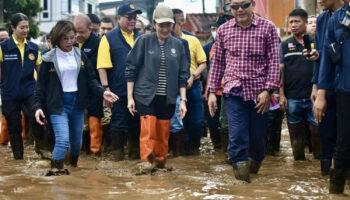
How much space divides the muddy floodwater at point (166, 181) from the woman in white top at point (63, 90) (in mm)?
450

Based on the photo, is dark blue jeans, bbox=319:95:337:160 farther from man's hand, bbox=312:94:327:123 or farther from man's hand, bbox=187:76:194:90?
man's hand, bbox=187:76:194:90

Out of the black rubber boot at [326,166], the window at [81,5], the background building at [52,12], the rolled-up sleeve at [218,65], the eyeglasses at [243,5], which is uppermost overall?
the window at [81,5]

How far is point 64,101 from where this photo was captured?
671 centimetres

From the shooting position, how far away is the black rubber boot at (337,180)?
502cm

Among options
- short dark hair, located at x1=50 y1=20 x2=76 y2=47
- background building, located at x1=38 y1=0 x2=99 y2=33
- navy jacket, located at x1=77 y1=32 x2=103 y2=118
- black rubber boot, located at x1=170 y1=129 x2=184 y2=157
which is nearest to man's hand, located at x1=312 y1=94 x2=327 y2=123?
short dark hair, located at x1=50 y1=20 x2=76 y2=47

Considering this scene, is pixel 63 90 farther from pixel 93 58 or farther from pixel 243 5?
pixel 243 5

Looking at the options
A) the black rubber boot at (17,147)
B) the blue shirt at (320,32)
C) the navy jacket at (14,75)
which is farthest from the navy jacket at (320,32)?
the black rubber boot at (17,147)

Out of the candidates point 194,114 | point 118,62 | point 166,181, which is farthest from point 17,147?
point 166,181

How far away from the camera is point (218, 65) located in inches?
248

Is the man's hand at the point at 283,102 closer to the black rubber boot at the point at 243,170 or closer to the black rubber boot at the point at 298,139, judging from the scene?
the black rubber boot at the point at 298,139

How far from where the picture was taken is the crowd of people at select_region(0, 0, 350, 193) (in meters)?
5.64

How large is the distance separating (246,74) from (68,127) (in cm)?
226

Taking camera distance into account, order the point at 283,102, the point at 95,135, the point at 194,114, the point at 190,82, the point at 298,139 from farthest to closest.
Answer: the point at 194,114, the point at 95,135, the point at 190,82, the point at 283,102, the point at 298,139

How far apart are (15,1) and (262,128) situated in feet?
93.2
